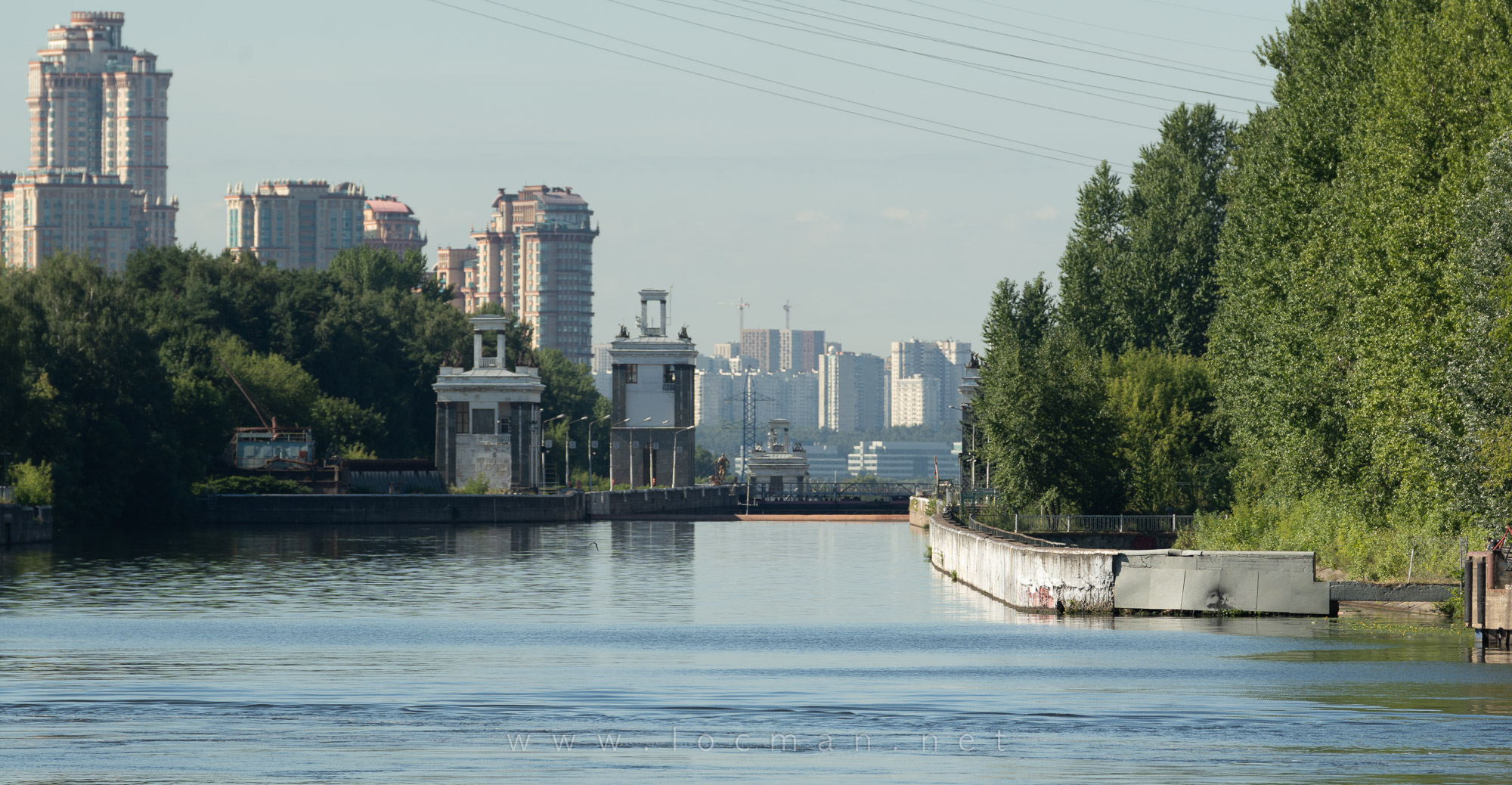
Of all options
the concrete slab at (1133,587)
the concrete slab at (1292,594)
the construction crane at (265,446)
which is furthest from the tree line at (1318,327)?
the construction crane at (265,446)

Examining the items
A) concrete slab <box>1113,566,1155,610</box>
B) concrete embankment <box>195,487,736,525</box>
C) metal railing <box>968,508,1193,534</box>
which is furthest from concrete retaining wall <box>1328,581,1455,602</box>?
concrete embankment <box>195,487,736,525</box>

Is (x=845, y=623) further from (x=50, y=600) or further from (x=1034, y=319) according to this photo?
(x=1034, y=319)

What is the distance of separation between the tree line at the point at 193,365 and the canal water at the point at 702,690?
1375 inches

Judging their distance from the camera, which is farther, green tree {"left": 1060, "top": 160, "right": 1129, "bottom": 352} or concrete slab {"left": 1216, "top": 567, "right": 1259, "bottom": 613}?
green tree {"left": 1060, "top": 160, "right": 1129, "bottom": 352}

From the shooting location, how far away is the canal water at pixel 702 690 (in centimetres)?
2503

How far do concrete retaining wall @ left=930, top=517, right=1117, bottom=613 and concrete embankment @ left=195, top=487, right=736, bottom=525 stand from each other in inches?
2581

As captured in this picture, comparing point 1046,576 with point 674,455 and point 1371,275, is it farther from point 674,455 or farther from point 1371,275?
point 674,455

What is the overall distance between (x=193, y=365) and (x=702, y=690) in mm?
94329

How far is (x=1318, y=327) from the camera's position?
55.8 meters

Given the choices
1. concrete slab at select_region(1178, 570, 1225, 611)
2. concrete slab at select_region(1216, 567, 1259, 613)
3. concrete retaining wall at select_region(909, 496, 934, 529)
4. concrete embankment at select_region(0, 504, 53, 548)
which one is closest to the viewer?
concrete slab at select_region(1216, 567, 1259, 613)

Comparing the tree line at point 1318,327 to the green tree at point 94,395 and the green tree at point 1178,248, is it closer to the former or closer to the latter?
the green tree at point 1178,248

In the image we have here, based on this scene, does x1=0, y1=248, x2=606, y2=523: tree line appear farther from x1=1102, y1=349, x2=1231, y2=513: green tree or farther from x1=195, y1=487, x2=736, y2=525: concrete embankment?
x1=1102, y1=349, x2=1231, y2=513: green tree

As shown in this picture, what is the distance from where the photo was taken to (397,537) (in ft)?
334

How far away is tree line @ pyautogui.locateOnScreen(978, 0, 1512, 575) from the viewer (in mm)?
44094
